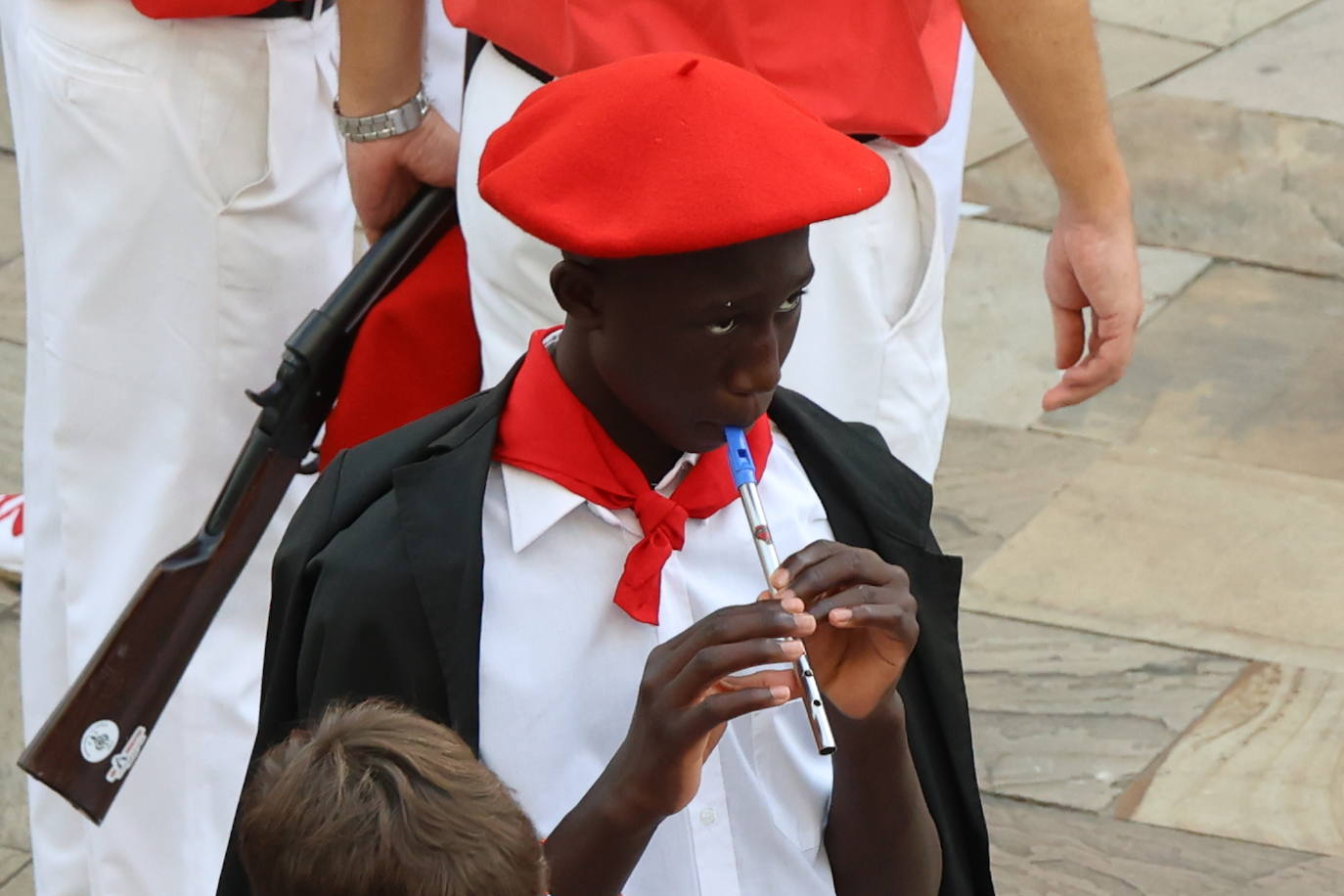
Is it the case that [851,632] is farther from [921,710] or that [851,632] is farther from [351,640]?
[351,640]

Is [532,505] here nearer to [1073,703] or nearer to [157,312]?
[157,312]

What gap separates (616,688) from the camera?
2029mm

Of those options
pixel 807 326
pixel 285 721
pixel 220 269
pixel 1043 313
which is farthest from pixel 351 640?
pixel 1043 313

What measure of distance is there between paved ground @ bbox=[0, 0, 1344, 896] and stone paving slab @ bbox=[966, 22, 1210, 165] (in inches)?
0.6

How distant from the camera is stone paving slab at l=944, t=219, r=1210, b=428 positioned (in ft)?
17.2

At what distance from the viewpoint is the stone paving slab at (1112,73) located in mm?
6605

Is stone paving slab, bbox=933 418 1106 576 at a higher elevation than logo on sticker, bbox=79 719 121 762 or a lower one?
lower

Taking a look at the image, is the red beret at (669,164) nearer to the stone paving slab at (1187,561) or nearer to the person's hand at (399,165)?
the person's hand at (399,165)

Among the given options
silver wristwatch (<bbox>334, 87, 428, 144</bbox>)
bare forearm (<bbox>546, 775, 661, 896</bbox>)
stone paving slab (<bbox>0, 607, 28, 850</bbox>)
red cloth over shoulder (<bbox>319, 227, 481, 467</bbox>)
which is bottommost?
stone paving slab (<bbox>0, 607, 28, 850</bbox>)

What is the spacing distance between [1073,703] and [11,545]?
217 cm

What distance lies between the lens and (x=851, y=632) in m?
1.97

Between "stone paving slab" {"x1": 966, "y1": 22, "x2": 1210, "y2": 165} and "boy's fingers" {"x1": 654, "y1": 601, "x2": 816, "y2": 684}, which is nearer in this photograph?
"boy's fingers" {"x1": 654, "y1": 601, "x2": 816, "y2": 684}

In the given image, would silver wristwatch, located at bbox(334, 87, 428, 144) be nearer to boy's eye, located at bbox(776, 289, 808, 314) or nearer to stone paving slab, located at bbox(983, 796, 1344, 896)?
boy's eye, located at bbox(776, 289, 808, 314)

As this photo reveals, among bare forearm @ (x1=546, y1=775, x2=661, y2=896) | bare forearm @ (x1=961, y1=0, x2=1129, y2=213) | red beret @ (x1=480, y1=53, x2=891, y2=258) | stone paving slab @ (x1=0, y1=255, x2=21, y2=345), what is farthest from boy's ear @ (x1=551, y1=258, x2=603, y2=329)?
stone paving slab @ (x1=0, y1=255, x2=21, y2=345)
